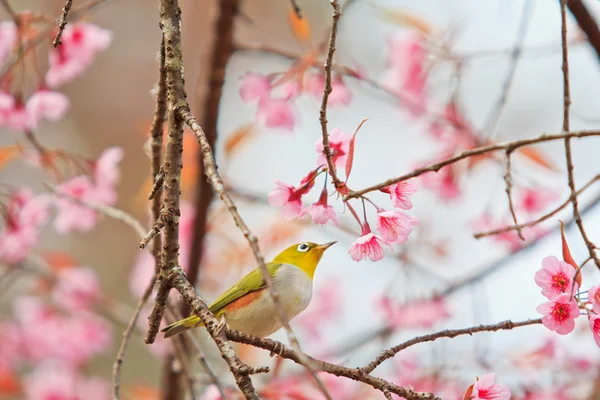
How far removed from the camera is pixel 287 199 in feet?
3.76

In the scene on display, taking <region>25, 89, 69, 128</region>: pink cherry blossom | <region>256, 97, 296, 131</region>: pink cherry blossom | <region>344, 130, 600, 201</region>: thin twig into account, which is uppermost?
<region>25, 89, 69, 128</region>: pink cherry blossom

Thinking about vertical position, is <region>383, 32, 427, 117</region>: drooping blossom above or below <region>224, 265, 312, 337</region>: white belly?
above

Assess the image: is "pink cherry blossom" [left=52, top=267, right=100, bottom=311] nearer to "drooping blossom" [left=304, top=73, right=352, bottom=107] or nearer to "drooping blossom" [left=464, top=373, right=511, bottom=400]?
"drooping blossom" [left=304, top=73, right=352, bottom=107]

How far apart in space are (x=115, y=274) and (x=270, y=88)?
160 inches

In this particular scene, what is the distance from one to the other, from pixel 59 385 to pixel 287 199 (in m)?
2.98

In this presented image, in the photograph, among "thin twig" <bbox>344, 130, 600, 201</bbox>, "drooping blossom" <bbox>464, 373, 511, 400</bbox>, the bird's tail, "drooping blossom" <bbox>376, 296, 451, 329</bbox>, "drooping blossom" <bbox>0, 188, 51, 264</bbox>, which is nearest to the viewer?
"thin twig" <bbox>344, 130, 600, 201</bbox>

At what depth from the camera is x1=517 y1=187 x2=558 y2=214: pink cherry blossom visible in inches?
105

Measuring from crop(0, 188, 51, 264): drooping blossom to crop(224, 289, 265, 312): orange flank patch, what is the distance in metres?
1.01

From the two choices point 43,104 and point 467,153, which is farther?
point 43,104

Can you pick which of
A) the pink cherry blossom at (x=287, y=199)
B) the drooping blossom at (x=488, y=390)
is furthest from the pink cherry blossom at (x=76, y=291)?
the drooping blossom at (x=488, y=390)

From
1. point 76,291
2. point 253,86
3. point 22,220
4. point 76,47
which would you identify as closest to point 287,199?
point 253,86

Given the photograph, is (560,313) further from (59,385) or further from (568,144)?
(59,385)

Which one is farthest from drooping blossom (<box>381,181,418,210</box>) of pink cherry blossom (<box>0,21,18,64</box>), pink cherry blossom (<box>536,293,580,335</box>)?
pink cherry blossom (<box>0,21,18,64</box>)

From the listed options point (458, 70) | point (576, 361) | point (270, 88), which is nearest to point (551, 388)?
point (576, 361)
